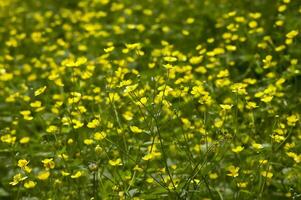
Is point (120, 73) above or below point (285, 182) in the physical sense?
above

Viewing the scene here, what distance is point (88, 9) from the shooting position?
515 centimetres

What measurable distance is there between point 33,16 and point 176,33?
1.50 metres

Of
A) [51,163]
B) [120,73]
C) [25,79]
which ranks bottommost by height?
[25,79]

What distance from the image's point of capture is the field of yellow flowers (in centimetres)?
259

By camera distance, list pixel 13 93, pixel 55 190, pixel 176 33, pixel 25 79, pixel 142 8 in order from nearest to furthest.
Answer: pixel 55 190 < pixel 13 93 < pixel 25 79 < pixel 176 33 < pixel 142 8

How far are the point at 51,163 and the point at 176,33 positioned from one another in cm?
230

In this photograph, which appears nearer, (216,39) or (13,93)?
(13,93)

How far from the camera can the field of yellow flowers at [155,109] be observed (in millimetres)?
2588

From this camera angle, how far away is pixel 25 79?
4.16m

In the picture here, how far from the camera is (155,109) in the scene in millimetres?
2781

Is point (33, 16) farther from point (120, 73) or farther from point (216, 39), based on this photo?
point (120, 73)

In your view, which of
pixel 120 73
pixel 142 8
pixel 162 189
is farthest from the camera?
pixel 142 8

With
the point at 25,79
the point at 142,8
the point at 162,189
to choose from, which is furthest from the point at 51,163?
the point at 142,8

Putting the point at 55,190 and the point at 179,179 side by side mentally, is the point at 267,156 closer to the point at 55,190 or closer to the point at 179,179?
the point at 179,179
